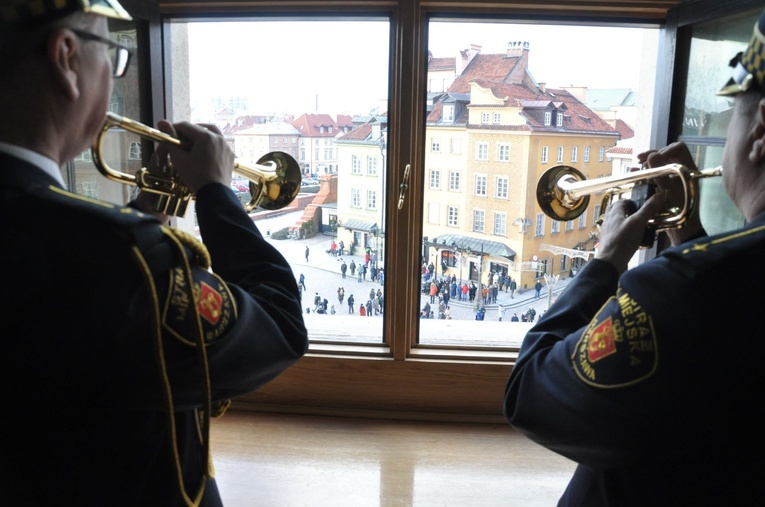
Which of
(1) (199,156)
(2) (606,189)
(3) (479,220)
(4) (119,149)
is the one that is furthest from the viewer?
(3) (479,220)

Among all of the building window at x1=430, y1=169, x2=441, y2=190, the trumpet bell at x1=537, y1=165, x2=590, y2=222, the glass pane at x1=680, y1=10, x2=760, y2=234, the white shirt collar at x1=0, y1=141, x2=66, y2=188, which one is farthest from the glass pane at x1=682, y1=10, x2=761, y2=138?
the white shirt collar at x1=0, y1=141, x2=66, y2=188

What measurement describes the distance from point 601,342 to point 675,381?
0.09 metres

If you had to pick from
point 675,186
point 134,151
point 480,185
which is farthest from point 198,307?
point 480,185

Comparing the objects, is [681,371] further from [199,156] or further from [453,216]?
[453,216]

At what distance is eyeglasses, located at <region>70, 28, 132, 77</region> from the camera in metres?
0.67

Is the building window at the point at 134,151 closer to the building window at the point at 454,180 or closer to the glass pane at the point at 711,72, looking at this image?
the building window at the point at 454,180

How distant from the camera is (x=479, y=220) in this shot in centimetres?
216

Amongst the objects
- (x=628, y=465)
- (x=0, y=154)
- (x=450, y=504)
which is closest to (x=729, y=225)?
(x=450, y=504)

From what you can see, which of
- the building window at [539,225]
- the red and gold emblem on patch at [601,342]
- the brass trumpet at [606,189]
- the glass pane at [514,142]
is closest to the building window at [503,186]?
the glass pane at [514,142]

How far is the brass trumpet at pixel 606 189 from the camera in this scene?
42.5 inches

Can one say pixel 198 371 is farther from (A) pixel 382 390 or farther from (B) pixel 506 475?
(A) pixel 382 390

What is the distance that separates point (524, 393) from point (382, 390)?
1.42m

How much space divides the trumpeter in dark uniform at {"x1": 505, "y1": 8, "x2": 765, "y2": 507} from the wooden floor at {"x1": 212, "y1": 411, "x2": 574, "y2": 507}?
3.40 feet

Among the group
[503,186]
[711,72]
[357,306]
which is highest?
[711,72]
